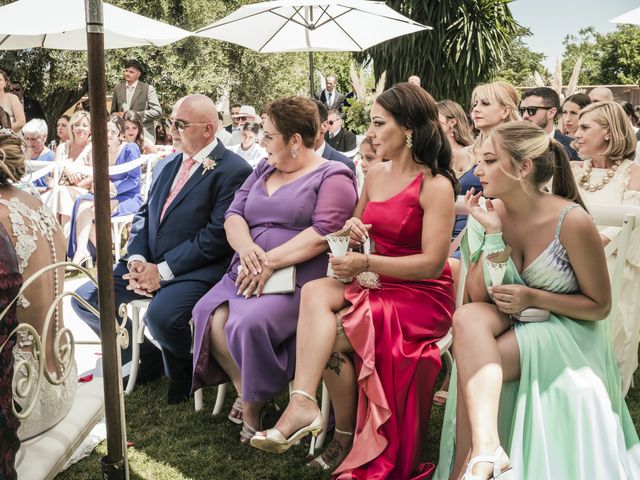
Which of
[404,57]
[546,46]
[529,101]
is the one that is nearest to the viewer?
[529,101]

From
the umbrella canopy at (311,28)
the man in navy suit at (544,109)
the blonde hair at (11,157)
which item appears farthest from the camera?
the umbrella canopy at (311,28)

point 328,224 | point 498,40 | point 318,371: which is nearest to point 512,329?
point 318,371

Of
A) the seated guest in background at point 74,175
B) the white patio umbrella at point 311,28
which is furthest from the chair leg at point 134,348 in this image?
the white patio umbrella at point 311,28

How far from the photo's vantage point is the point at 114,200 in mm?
7449

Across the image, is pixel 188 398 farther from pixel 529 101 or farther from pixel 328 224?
pixel 529 101

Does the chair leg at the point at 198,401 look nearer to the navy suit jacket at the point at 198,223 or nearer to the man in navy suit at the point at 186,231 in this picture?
the man in navy suit at the point at 186,231

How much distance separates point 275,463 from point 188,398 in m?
1.05

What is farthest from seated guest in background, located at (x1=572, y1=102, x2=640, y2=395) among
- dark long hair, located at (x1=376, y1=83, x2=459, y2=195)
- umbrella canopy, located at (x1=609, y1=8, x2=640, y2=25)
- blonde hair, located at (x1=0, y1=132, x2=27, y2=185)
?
blonde hair, located at (x1=0, y1=132, x2=27, y2=185)

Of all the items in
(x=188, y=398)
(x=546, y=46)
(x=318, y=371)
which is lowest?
(x=188, y=398)

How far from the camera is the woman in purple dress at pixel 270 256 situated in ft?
11.4

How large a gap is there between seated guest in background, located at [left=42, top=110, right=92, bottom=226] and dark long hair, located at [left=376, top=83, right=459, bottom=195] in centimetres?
497

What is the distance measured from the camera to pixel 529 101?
5.34 metres

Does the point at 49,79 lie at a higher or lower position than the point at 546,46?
lower

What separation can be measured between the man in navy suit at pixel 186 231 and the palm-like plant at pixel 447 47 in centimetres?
1410
